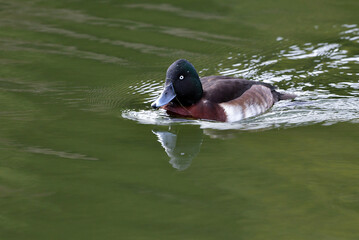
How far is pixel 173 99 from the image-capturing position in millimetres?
8523

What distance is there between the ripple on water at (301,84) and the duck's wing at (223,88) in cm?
37

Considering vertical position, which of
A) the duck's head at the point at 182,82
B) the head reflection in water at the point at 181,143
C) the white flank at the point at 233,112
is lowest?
the head reflection in water at the point at 181,143

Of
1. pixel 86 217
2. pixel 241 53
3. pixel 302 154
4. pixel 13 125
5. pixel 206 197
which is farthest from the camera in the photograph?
pixel 241 53

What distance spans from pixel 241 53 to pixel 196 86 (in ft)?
8.56

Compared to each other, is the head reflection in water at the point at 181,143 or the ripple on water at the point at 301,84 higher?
the ripple on water at the point at 301,84

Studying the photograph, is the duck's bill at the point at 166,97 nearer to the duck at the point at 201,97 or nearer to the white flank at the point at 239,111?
the duck at the point at 201,97

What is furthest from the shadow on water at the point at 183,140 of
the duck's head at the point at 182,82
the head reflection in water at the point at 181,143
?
the duck's head at the point at 182,82

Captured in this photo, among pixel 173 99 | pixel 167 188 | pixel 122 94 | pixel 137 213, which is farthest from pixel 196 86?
pixel 137 213

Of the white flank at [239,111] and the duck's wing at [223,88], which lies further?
the duck's wing at [223,88]

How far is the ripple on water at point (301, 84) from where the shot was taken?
8.26 metres

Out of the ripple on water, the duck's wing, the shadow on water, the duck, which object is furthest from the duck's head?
the shadow on water

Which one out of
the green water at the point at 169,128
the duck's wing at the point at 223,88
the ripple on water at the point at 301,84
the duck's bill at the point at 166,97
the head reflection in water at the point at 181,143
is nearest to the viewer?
the green water at the point at 169,128

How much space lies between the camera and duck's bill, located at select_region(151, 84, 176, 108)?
8148 millimetres

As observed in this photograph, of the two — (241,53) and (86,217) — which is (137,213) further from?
(241,53)
